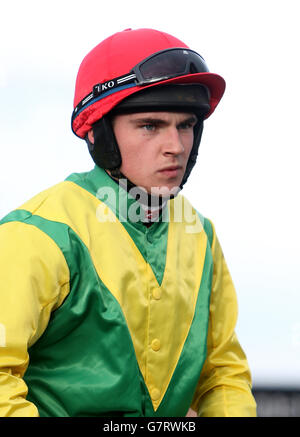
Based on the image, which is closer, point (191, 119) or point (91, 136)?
point (191, 119)

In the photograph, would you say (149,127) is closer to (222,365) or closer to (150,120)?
(150,120)

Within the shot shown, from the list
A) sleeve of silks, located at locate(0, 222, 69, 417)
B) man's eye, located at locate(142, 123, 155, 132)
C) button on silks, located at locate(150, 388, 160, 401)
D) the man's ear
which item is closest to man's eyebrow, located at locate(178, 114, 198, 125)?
man's eye, located at locate(142, 123, 155, 132)

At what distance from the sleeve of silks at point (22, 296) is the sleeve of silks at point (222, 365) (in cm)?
86

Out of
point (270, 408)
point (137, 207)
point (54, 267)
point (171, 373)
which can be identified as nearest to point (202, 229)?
point (137, 207)

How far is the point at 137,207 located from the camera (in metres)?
2.44

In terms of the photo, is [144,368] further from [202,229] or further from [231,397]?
[202,229]

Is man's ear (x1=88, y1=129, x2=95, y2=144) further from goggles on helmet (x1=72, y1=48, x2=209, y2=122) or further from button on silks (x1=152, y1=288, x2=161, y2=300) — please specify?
button on silks (x1=152, y1=288, x2=161, y2=300)

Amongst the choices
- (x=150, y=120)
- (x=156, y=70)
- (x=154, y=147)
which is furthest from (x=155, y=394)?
(x=156, y=70)

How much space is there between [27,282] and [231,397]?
42.9 inches

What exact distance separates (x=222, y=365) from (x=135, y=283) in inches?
26.3

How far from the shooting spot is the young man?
6.79 feet

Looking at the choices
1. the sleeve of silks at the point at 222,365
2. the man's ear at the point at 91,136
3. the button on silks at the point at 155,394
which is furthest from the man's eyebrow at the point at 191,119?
the button on silks at the point at 155,394

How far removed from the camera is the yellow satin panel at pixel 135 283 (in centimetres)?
223

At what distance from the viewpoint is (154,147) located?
2.35 meters
